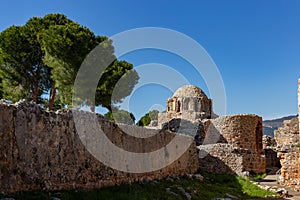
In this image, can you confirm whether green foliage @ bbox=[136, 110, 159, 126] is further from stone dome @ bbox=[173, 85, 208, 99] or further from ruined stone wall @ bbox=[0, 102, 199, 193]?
ruined stone wall @ bbox=[0, 102, 199, 193]

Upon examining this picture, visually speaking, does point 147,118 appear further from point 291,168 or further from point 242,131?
point 291,168

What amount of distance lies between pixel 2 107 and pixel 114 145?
4421 millimetres

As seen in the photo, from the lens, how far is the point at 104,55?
22391 millimetres

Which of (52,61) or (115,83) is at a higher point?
(52,61)

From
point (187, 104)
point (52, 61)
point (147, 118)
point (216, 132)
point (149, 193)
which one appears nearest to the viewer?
point (149, 193)

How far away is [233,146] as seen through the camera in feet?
66.2

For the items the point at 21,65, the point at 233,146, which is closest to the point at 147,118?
the point at 21,65

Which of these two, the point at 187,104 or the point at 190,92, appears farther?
the point at 190,92

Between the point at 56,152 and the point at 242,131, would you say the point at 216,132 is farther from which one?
the point at 56,152

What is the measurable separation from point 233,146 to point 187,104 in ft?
36.6

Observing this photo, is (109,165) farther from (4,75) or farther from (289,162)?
(4,75)

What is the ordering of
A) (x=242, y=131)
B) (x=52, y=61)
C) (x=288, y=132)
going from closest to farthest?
1. (x=52, y=61)
2. (x=242, y=131)
3. (x=288, y=132)

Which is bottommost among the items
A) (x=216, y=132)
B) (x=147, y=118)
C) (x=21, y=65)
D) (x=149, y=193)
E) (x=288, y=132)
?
(x=149, y=193)

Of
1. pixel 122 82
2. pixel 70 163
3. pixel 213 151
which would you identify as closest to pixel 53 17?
pixel 122 82
